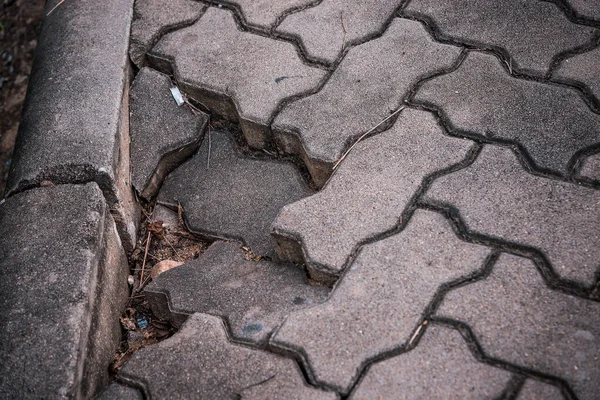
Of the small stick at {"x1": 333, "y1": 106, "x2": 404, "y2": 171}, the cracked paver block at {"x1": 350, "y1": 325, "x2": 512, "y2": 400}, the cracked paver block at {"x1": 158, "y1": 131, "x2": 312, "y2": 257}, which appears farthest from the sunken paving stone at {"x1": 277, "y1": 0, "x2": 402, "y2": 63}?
the cracked paver block at {"x1": 350, "y1": 325, "x2": 512, "y2": 400}

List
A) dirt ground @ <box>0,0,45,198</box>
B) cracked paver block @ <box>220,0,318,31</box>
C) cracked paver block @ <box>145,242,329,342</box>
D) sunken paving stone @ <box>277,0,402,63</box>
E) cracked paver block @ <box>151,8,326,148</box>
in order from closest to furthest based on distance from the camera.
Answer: cracked paver block @ <box>145,242,329,342</box> < cracked paver block @ <box>151,8,326,148</box> < sunken paving stone @ <box>277,0,402,63</box> < cracked paver block @ <box>220,0,318,31</box> < dirt ground @ <box>0,0,45,198</box>

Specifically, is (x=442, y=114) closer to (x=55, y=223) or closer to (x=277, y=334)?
(x=277, y=334)

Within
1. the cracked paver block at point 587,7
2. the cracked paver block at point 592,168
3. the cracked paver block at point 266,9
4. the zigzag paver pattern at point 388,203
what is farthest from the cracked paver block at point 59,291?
the cracked paver block at point 587,7

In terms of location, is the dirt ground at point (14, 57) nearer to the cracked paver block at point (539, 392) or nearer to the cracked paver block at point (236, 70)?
the cracked paver block at point (236, 70)

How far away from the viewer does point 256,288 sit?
70.2 inches

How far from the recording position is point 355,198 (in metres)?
1.83

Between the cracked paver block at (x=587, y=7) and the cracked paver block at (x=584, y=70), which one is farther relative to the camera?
the cracked paver block at (x=587, y=7)

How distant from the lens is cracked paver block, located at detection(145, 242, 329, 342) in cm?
170

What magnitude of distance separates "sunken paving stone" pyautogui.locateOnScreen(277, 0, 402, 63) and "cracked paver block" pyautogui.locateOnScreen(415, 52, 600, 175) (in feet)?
1.08

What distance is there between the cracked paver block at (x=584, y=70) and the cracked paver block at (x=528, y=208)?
0.35m

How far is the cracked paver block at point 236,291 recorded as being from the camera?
66.9 inches

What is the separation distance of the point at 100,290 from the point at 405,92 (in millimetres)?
1056

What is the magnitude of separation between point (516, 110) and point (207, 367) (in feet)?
3.72

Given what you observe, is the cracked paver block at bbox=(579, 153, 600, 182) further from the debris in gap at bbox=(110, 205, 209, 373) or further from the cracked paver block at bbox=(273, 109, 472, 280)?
the debris in gap at bbox=(110, 205, 209, 373)
